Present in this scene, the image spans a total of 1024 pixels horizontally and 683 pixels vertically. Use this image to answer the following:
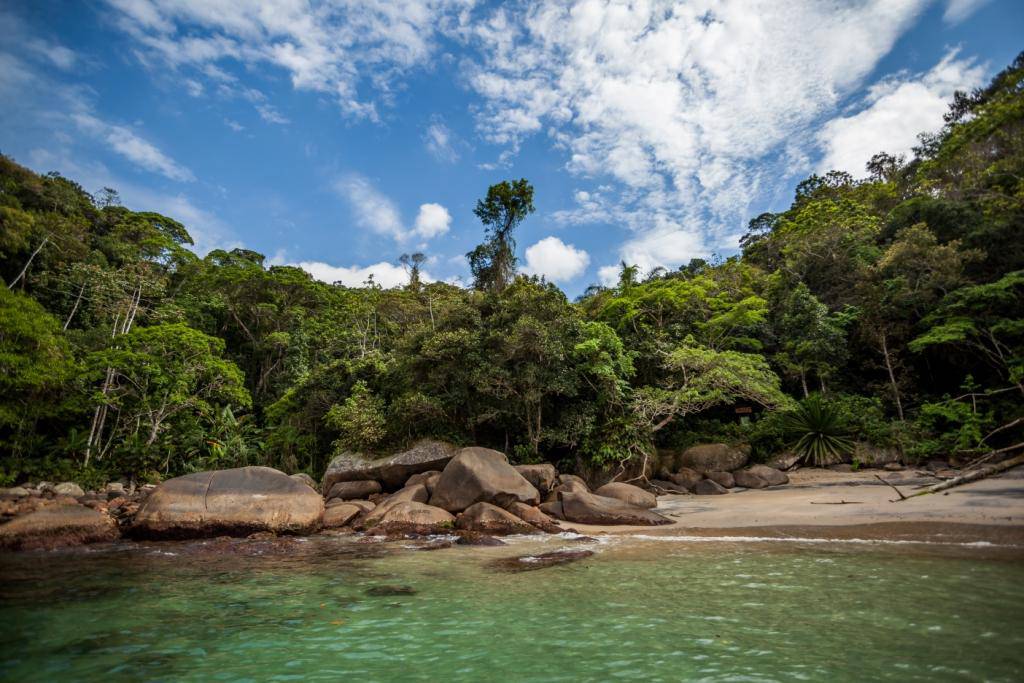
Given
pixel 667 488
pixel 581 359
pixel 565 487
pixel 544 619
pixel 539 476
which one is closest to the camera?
pixel 544 619

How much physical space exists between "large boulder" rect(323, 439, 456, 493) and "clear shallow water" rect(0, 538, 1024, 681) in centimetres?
710

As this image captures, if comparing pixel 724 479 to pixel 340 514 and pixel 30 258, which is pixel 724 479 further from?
pixel 30 258

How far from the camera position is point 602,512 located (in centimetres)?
1219

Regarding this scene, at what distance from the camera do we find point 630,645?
452 centimetres

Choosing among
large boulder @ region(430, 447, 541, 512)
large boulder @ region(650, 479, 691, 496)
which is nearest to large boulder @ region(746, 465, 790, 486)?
large boulder @ region(650, 479, 691, 496)

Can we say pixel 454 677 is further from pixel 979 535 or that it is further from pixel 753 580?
pixel 979 535

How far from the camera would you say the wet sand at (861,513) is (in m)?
8.29

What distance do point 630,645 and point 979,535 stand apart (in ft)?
23.2

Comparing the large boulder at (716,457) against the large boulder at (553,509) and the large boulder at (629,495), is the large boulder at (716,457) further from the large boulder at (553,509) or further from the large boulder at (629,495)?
the large boulder at (553,509)

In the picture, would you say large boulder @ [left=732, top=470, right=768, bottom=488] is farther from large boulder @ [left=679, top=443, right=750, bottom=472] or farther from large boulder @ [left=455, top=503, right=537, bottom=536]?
large boulder @ [left=455, top=503, right=537, bottom=536]

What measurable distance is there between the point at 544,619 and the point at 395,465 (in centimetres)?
1117

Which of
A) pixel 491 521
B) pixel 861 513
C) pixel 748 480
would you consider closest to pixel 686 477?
pixel 748 480

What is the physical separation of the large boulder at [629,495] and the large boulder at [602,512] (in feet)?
1.51

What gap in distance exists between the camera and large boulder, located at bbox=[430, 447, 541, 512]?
1244cm
